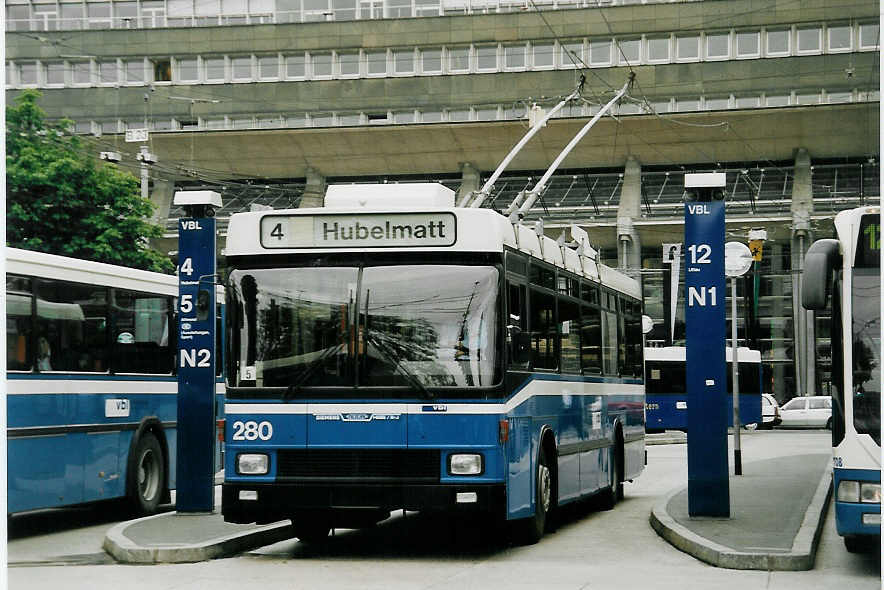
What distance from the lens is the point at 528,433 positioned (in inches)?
492

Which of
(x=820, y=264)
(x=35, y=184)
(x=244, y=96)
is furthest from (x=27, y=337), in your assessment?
(x=244, y=96)

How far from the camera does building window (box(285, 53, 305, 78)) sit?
170 ft

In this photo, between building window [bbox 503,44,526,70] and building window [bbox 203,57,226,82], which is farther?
building window [bbox 203,57,226,82]

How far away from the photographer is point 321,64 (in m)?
52.1

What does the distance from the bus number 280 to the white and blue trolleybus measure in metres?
4.43

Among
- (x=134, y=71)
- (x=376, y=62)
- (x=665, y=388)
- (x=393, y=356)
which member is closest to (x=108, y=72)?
(x=134, y=71)

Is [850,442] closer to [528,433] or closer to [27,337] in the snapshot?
[528,433]

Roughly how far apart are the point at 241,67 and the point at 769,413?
74.7ft

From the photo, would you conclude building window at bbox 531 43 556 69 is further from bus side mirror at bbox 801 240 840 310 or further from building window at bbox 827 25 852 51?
bus side mirror at bbox 801 240 840 310

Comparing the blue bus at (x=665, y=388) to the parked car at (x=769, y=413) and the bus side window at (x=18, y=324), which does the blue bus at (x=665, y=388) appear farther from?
the bus side window at (x=18, y=324)

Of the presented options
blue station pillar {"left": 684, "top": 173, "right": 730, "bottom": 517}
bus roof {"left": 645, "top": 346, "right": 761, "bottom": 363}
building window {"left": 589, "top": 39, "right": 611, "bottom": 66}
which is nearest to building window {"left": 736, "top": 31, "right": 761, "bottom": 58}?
building window {"left": 589, "top": 39, "right": 611, "bottom": 66}

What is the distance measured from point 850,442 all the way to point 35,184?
878 inches

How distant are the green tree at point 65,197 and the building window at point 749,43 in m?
24.9

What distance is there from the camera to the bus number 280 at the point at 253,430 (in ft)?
38.1
